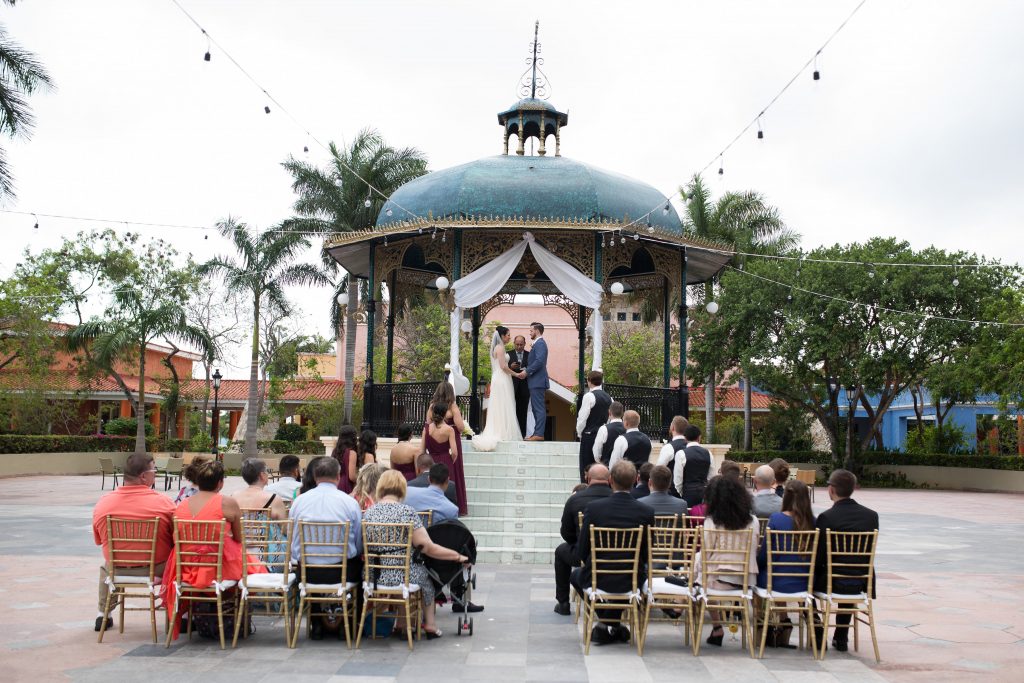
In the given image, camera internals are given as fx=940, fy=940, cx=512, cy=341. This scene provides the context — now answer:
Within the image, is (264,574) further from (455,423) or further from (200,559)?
(455,423)

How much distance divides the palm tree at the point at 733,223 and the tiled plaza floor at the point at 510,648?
947 inches

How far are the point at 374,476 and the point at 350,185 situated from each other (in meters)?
24.6

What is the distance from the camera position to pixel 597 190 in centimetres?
1677

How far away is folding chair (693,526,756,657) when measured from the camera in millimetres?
6676

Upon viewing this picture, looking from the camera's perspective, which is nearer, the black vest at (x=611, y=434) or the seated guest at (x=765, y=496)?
the seated guest at (x=765, y=496)

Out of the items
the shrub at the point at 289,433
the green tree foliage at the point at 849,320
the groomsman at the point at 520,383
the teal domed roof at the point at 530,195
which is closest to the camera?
the groomsman at the point at 520,383

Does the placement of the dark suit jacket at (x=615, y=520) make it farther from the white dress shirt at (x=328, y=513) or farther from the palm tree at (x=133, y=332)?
the palm tree at (x=133, y=332)

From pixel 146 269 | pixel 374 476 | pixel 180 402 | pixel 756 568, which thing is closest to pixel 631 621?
pixel 756 568

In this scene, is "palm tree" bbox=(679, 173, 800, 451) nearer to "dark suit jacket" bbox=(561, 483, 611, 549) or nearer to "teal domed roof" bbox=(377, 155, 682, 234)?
"teal domed roof" bbox=(377, 155, 682, 234)

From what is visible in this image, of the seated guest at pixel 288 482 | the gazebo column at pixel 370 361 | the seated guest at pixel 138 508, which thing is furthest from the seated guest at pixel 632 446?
the gazebo column at pixel 370 361

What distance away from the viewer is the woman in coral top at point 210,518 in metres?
6.76

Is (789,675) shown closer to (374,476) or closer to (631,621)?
(631,621)

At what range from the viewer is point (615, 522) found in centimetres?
686

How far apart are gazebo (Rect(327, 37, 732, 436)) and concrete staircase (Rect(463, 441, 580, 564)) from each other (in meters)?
1.73
